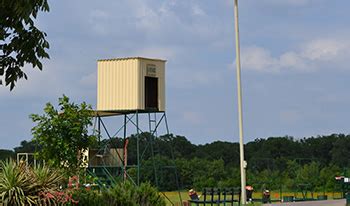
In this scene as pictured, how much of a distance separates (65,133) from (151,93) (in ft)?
42.6

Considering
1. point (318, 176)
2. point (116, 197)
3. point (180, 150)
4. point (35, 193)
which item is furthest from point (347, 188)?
point (180, 150)

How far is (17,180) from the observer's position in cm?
1811

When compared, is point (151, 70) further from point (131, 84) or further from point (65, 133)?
point (65, 133)

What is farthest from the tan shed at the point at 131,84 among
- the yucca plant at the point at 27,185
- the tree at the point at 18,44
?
the tree at the point at 18,44

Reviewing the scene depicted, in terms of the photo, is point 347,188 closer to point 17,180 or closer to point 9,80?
point 17,180

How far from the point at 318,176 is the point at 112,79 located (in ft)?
72.3

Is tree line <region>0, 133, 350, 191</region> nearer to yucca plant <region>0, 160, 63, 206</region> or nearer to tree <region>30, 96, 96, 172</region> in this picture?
tree <region>30, 96, 96, 172</region>

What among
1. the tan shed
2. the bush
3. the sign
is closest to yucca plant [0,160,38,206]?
the bush

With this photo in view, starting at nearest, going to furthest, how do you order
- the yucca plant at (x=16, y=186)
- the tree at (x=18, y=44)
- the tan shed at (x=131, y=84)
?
the tree at (x=18, y=44)
the yucca plant at (x=16, y=186)
the tan shed at (x=131, y=84)

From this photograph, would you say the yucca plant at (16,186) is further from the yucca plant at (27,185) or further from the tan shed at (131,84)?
the tan shed at (131,84)

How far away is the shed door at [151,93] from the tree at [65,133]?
11806 millimetres

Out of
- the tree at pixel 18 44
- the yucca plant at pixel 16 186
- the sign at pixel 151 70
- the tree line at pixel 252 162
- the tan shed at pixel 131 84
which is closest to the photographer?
the tree at pixel 18 44

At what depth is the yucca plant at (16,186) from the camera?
17719 mm

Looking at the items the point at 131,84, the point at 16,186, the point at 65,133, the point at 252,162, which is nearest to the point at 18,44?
the point at 16,186
